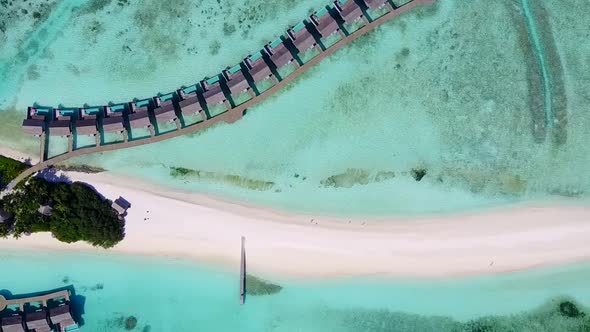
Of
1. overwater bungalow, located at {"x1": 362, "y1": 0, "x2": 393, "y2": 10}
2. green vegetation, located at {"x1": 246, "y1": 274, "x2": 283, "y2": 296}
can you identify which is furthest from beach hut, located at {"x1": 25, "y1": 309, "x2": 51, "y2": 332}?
overwater bungalow, located at {"x1": 362, "y1": 0, "x2": 393, "y2": 10}

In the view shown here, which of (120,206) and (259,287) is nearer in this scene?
(120,206)

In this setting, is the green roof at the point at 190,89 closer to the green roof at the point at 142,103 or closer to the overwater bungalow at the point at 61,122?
the green roof at the point at 142,103

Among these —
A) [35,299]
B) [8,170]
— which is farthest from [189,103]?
[35,299]

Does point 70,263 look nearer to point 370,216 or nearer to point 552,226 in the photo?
point 370,216

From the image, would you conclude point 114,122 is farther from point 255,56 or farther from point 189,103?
point 255,56

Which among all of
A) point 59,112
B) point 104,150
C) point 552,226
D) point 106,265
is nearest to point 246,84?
point 104,150

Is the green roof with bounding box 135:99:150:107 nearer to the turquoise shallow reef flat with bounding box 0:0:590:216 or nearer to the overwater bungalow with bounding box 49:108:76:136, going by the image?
the turquoise shallow reef flat with bounding box 0:0:590:216

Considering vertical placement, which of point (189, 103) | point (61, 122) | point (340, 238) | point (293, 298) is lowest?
point (293, 298)
